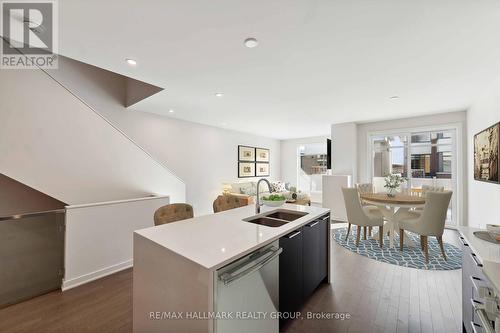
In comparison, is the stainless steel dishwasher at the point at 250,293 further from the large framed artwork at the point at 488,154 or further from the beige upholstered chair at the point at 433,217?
the large framed artwork at the point at 488,154

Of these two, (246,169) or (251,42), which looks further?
(246,169)

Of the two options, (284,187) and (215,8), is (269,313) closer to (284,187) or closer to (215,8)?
(215,8)

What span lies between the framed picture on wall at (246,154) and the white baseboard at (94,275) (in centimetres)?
439

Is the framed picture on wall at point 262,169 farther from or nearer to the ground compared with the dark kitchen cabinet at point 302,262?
farther from the ground

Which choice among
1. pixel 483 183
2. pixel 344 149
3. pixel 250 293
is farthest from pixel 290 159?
pixel 250 293

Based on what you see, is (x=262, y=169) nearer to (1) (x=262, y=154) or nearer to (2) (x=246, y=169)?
(1) (x=262, y=154)

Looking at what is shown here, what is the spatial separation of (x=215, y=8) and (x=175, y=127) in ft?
12.3

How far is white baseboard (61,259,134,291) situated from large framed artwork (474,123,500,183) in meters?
4.84

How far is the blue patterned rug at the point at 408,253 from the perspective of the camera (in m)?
2.76

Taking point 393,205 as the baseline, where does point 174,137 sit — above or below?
above

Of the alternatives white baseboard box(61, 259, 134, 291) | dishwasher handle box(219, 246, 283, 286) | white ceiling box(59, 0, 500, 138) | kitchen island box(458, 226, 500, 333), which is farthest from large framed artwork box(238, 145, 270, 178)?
kitchen island box(458, 226, 500, 333)

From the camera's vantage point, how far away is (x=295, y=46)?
1.95 m

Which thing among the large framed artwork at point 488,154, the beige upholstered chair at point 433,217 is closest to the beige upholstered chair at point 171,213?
the beige upholstered chair at point 433,217

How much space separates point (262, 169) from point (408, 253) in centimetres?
503
